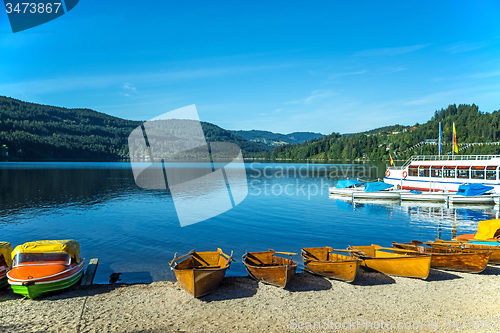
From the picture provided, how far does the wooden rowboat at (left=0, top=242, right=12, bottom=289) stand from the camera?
1677 centimetres

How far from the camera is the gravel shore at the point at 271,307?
13.3m

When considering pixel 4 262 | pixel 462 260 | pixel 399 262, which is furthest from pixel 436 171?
pixel 4 262

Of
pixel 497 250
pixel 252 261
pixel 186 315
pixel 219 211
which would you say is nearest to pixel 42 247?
pixel 186 315

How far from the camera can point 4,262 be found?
17.4 meters

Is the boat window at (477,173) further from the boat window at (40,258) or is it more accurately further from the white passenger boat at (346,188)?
the boat window at (40,258)

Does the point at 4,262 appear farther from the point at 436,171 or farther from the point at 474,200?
the point at 436,171

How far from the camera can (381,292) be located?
16906 mm

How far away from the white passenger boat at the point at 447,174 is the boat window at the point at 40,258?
62871 mm

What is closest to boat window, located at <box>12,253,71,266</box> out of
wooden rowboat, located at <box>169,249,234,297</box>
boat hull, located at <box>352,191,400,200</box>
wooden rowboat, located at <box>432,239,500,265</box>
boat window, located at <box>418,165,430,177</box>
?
wooden rowboat, located at <box>169,249,234,297</box>

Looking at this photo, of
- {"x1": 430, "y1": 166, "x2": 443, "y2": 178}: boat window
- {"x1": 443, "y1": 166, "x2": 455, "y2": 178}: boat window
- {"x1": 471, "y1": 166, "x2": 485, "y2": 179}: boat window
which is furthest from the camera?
{"x1": 430, "y1": 166, "x2": 443, "y2": 178}: boat window

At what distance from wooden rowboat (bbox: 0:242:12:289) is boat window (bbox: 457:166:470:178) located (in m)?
67.7

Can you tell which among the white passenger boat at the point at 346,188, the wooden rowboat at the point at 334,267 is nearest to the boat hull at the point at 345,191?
the white passenger boat at the point at 346,188

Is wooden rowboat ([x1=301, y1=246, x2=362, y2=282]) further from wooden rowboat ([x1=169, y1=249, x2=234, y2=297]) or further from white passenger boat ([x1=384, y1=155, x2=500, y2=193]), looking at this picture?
white passenger boat ([x1=384, y1=155, x2=500, y2=193])

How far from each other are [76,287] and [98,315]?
4.15 metres
